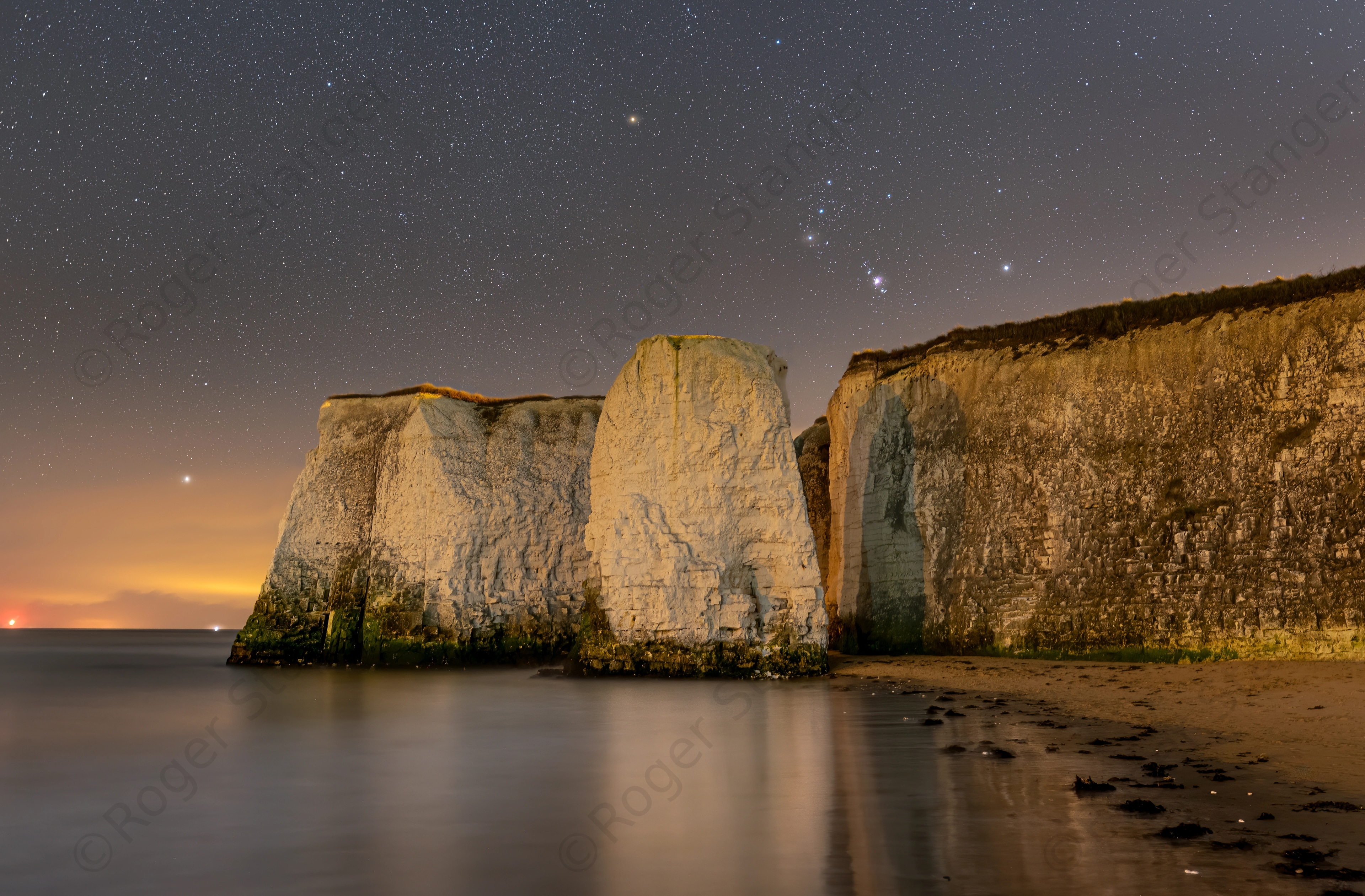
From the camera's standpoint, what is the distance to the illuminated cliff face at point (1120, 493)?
734 inches

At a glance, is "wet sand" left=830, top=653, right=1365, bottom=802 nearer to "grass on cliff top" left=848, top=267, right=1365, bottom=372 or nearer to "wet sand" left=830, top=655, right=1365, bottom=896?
"wet sand" left=830, top=655, right=1365, bottom=896

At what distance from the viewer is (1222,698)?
14578 mm

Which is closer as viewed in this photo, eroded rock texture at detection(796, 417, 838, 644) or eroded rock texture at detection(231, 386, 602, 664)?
eroded rock texture at detection(231, 386, 602, 664)

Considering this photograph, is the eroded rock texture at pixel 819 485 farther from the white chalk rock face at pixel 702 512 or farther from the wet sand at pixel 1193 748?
the wet sand at pixel 1193 748

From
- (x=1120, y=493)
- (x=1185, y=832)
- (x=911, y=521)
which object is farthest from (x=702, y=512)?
(x=1185, y=832)

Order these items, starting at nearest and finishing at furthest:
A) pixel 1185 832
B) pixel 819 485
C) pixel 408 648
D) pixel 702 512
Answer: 1. pixel 1185 832
2. pixel 702 512
3. pixel 408 648
4. pixel 819 485

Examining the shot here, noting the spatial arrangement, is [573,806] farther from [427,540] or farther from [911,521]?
[427,540]

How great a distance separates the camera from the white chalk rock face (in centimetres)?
2169
